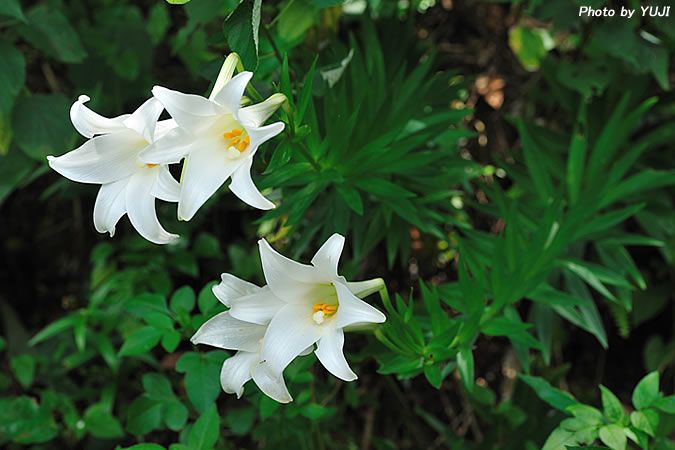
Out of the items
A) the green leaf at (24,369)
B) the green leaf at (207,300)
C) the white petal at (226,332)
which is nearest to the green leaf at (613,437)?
the white petal at (226,332)

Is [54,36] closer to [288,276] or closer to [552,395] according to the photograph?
[288,276]

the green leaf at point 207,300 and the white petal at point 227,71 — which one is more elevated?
the white petal at point 227,71

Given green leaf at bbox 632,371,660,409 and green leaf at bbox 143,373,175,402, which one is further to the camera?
green leaf at bbox 143,373,175,402

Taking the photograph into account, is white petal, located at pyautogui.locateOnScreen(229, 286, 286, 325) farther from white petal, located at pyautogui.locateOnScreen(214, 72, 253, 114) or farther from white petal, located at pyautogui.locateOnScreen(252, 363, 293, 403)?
white petal, located at pyautogui.locateOnScreen(214, 72, 253, 114)

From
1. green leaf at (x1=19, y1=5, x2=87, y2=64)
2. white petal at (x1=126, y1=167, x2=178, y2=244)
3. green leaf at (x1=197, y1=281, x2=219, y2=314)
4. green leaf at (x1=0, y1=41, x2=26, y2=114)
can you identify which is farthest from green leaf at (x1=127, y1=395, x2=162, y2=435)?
green leaf at (x1=19, y1=5, x2=87, y2=64)

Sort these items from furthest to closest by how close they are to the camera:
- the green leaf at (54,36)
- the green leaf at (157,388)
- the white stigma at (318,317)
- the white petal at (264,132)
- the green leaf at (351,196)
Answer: the green leaf at (54,36)
the green leaf at (157,388)
the green leaf at (351,196)
the white stigma at (318,317)
the white petal at (264,132)

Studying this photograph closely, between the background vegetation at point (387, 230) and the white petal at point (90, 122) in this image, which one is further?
the background vegetation at point (387, 230)

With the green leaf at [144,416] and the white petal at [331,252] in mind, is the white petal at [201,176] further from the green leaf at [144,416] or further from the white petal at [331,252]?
the green leaf at [144,416]
